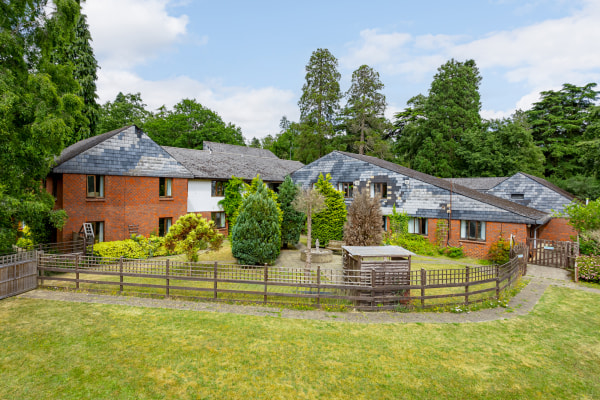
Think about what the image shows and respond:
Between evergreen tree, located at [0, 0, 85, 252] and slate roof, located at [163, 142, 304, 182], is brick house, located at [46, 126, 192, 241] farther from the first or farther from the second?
evergreen tree, located at [0, 0, 85, 252]

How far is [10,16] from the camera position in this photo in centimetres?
1288

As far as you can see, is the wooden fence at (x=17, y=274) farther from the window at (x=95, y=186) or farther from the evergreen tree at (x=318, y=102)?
the evergreen tree at (x=318, y=102)

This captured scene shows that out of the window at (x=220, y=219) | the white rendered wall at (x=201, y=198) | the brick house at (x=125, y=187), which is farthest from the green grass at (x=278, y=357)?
the window at (x=220, y=219)

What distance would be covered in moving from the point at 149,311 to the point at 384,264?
825cm

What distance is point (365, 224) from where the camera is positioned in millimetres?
19859

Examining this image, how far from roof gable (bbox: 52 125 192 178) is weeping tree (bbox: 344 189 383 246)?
40.2ft

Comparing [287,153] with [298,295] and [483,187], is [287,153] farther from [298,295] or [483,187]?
[298,295]

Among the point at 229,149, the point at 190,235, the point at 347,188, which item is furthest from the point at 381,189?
the point at 229,149

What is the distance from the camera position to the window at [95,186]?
61.8 feet

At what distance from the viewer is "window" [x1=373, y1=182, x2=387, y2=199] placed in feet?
80.8

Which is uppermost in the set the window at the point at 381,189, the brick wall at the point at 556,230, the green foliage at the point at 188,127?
the green foliage at the point at 188,127

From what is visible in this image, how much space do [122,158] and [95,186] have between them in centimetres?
233

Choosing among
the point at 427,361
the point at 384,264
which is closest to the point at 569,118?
the point at 384,264

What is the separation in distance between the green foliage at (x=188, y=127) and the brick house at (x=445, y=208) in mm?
32084
